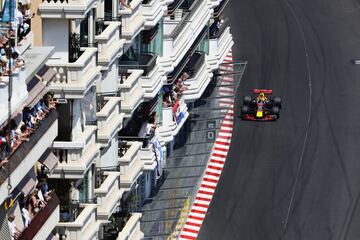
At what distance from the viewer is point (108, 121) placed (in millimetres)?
91375

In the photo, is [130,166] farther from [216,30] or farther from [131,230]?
[216,30]

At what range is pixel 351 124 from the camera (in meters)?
152

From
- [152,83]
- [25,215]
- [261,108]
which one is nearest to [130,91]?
[152,83]

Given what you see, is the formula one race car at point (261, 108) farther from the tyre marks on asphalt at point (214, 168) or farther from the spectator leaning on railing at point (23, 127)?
the spectator leaning on railing at point (23, 127)

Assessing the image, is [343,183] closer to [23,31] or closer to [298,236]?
[298,236]

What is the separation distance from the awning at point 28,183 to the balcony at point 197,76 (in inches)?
2013

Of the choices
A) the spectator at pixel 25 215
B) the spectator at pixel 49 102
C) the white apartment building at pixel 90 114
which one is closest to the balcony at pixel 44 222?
the white apartment building at pixel 90 114

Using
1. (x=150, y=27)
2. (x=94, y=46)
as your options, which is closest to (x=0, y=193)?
(x=94, y=46)

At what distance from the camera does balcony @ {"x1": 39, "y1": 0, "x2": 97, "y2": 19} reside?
273 ft

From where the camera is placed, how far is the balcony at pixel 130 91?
3890 inches

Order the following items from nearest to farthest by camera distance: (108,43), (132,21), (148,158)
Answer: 1. (108,43)
2. (132,21)
3. (148,158)

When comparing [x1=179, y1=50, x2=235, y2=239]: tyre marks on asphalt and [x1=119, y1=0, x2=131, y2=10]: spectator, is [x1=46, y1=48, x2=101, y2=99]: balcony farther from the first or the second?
[x1=179, y1=50, x2=235, y2=239]: tyre marks on asphalt

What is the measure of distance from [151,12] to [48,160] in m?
30.0

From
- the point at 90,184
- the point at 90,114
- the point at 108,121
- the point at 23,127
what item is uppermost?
the point at 23,127
